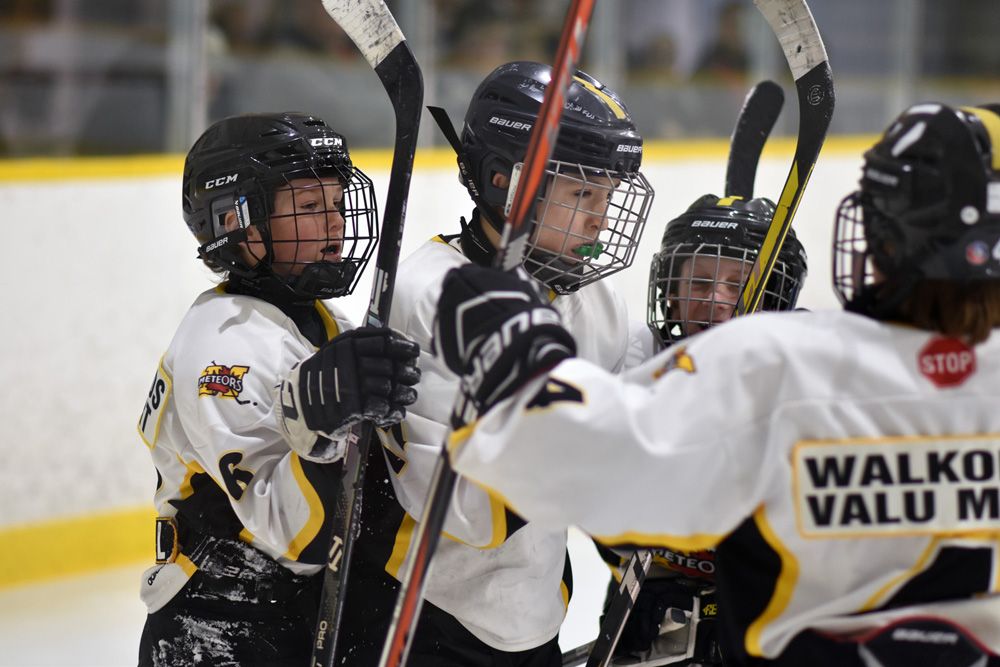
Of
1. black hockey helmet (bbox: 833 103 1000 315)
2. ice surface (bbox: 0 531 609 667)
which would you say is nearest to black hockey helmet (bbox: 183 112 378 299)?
black hockey helmet (bbox: 833 103 1000 315)

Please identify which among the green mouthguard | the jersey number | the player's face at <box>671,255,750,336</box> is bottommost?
the jersey number

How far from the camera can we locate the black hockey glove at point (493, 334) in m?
1.25

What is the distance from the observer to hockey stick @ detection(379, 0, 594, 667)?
4.62 ft

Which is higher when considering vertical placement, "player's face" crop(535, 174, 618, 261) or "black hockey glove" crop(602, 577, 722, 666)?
"player's face" crop(535, 174, 618, 261)

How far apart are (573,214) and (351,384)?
42 cm

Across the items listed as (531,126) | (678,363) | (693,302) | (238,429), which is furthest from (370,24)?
(678,363)

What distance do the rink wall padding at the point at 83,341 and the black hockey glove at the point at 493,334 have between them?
2852 millimetres

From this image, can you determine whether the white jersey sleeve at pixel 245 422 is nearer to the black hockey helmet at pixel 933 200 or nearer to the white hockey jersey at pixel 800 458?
the white hockey jersey at pixel 800 458

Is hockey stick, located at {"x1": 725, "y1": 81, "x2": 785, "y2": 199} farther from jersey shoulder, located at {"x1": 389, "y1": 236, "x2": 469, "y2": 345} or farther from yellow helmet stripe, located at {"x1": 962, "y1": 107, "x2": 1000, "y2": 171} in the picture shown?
yellow helmet stripe, located at {"x1": 962, "y1": 107, "x2": 1000, "y2": 171}

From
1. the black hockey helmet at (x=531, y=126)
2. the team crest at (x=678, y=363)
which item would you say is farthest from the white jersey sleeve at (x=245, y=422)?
the team crest at (x=678, y=363)

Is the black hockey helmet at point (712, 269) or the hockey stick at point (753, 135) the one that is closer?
the black hockey helmet at point (712, 269)

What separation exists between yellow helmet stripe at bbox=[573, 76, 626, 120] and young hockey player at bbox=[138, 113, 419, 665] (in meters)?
0.37

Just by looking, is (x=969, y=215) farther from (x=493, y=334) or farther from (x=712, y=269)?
(x=712, y=269)

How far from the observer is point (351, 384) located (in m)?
1.62
